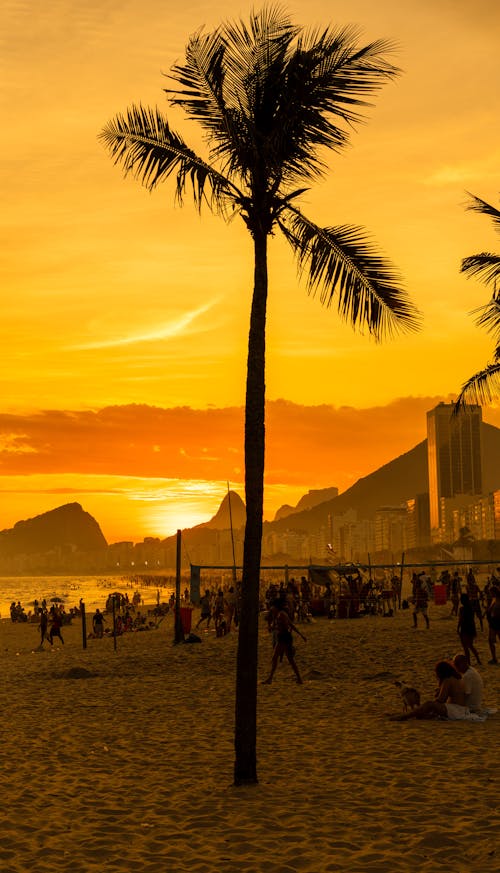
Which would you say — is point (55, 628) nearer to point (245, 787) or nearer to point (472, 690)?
point (472, 690)

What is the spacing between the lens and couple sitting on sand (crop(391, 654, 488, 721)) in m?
13.4

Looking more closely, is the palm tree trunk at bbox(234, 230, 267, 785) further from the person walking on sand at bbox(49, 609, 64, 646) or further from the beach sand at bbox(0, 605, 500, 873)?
the person walking on sand at bbox(49, 609, 64, 646)

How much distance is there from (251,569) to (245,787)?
244 centimetres

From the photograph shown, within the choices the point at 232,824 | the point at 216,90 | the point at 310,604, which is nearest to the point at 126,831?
the point at 232,824

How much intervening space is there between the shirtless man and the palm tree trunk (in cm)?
427

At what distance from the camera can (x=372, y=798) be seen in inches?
364

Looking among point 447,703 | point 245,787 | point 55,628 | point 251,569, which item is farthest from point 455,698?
point 55,628

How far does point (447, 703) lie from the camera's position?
1362cm

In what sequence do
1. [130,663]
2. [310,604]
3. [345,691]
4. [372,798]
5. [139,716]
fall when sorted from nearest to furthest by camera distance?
[372,798], [139,716], [345,691], [130,663], [310,604]

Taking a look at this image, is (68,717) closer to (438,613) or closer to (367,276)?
(367,276)

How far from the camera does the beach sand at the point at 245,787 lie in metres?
7.62

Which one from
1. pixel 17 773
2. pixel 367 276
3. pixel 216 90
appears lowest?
pixel 17 773

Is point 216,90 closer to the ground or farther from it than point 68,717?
farther from it

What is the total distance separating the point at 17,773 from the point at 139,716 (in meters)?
4.28
